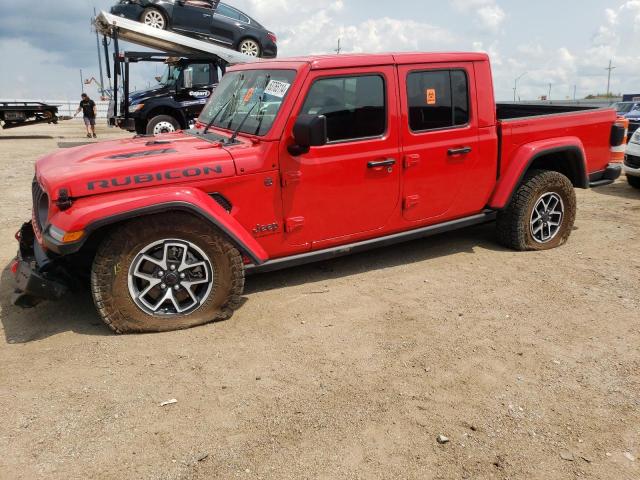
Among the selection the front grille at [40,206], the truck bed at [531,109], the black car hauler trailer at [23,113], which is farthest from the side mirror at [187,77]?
the front grille at [40,206]

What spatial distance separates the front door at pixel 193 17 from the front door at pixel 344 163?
10868 millimetres

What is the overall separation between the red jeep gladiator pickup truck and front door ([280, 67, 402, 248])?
1 cm

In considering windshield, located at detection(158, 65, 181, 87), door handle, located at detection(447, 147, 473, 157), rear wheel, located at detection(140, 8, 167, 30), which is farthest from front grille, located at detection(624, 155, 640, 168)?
rear wheel, located at detection(140, 8, 167, 30)

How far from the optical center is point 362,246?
4539mm

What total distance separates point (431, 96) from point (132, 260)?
2762 millimetres

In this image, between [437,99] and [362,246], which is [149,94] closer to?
[437,99]

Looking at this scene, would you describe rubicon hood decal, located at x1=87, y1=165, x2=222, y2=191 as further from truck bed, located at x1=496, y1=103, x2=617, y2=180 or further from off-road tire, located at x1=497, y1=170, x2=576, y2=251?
off-road tire, located at x1=497, y1=170, x2=576, y2=251

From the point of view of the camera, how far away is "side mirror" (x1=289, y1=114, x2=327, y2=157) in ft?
Result: 12.3

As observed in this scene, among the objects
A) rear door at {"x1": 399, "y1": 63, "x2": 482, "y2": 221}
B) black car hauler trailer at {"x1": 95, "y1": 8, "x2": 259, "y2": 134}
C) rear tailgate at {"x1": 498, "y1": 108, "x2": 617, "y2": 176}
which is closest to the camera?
rear door at {"x1": 399, "y1": 63, "x2": 482, "y2": 221}

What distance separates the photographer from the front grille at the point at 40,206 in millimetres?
3941

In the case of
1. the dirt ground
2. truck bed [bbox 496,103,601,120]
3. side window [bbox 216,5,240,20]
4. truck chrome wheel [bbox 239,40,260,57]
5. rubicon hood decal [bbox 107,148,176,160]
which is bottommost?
the dirt ground

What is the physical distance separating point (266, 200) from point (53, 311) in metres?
1.83

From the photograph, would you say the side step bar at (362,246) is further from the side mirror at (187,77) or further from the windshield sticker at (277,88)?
the side mirror at (187,77)

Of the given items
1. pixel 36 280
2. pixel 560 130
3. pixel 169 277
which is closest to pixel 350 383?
pixel 169 277
